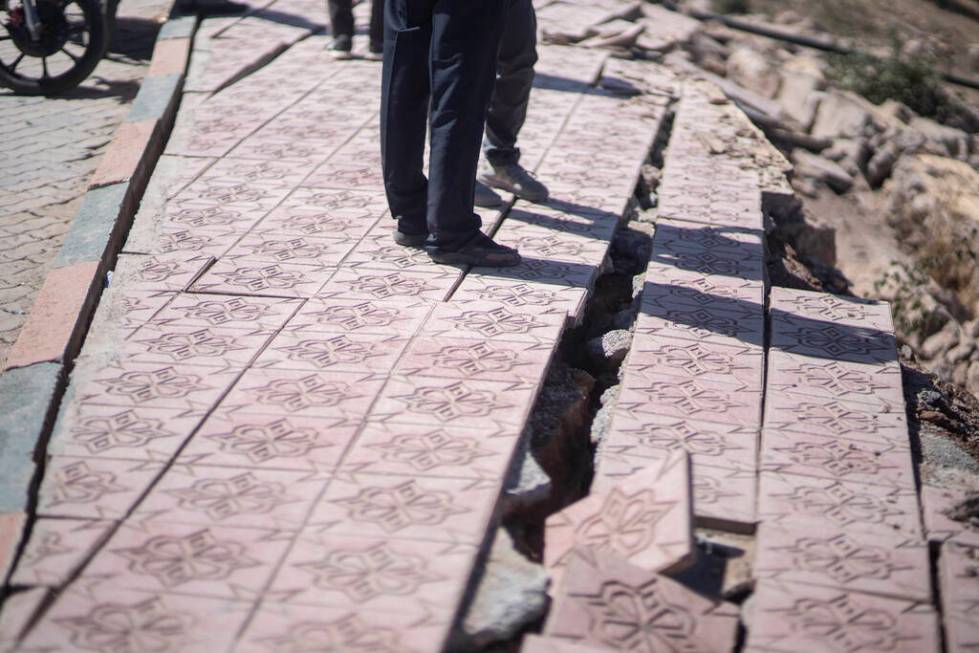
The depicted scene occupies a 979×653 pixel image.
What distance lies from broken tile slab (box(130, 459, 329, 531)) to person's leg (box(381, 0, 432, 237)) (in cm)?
159

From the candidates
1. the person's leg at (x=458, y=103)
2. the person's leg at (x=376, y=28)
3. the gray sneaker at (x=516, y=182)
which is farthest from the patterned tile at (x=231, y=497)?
the person's leg at (x=376, y=28)

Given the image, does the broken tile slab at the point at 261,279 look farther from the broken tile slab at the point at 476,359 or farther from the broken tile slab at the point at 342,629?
the broken tile slab at the point at 342,629

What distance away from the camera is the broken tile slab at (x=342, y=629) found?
2.33m

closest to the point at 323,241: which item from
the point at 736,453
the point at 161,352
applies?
the point at 161,352

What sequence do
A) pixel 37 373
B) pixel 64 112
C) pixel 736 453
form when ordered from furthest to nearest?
pixel 64 112 < pixel 37 373 < pixel 736 453

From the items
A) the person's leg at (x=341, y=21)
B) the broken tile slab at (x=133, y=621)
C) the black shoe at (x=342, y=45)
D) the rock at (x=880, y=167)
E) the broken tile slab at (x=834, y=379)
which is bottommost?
the rock at (x=880, y=167)

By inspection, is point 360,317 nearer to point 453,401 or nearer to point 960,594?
point 453,401

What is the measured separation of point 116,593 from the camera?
8.11 feet

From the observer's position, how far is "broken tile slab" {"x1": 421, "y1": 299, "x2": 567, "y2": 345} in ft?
12.1

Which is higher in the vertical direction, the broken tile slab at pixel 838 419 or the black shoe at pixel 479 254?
the black shoe at pixel 479 254

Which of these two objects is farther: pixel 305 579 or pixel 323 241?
pixel 323 241

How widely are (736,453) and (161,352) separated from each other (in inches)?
71.8

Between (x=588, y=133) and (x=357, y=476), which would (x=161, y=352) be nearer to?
(x=357, y=476)

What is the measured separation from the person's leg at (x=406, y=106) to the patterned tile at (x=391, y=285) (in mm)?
286
